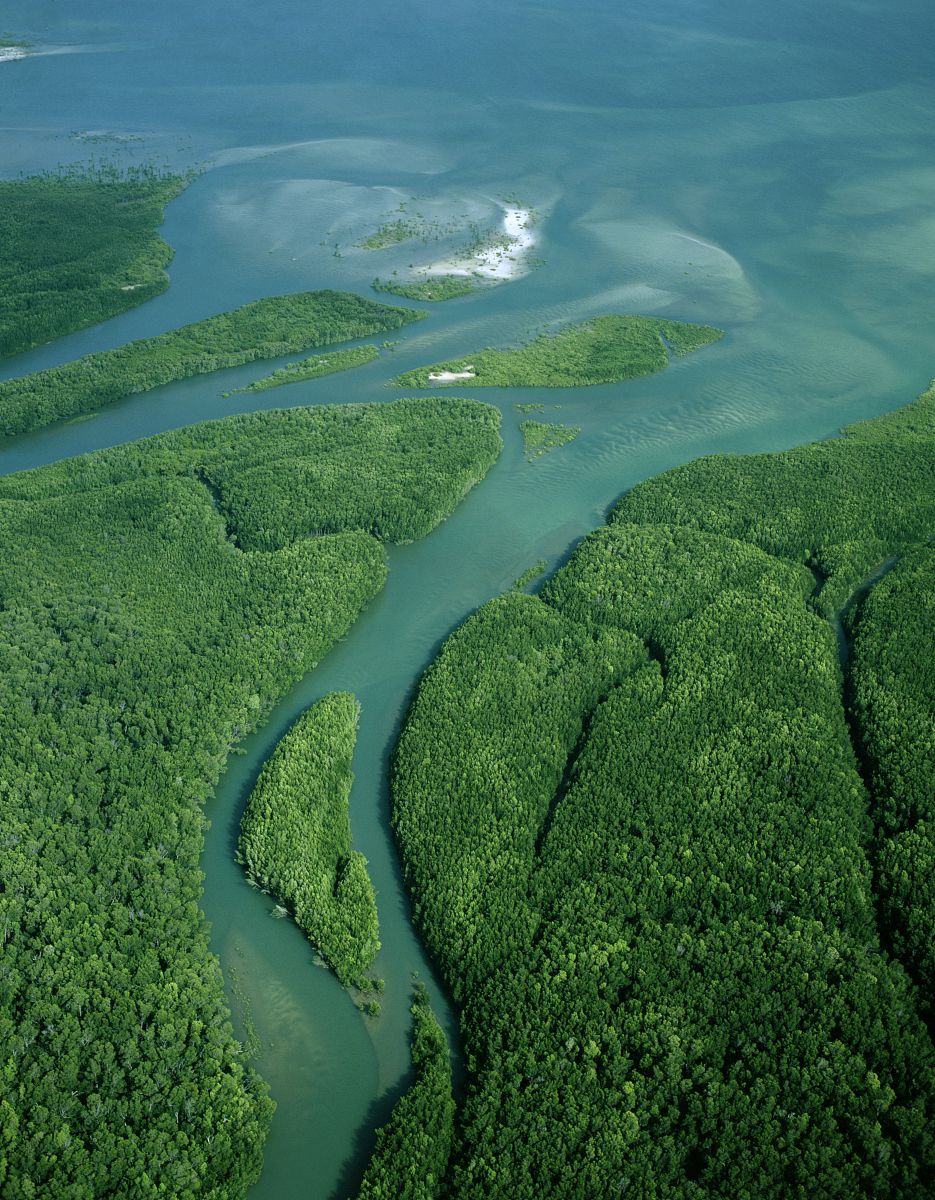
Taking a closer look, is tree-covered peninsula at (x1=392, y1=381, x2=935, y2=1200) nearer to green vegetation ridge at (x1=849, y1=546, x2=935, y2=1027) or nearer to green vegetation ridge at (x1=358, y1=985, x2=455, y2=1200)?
green vegetation ridge at (x1=849, y1=546, x2=935, y2=1027)

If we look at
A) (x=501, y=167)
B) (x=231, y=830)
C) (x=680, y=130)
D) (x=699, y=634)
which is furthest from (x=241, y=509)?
(x=680, y=130)

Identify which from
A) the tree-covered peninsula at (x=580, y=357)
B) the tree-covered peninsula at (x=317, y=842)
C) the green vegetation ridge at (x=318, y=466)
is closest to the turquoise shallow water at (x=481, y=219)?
the tree-covered peninsula at (x=317, y=842)

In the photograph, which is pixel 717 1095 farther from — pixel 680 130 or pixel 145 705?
Result: pixel 680 130

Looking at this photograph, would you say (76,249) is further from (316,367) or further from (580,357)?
(580,357)

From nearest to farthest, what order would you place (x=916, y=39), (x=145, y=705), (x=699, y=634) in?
(x=145, y=705) < (x=699, y=634) < (x=916, y=39)

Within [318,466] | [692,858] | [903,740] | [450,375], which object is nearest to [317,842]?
[692,858]

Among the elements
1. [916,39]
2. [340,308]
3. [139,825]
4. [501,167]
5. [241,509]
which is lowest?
[139,825]
